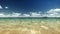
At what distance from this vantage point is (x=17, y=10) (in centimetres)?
439

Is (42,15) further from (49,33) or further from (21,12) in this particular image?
(49,33)

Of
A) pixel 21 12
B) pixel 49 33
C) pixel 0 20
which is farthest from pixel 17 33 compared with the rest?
pixel 0 20

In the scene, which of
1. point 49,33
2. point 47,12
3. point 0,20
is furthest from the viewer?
point 0,20

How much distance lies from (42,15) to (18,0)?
98 cm

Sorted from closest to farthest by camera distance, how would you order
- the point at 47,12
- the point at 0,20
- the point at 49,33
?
the point at 49,33 → the point at 47,12 → the point at 0,20

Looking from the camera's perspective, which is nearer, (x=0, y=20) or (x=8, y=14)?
(x=8, y=14)

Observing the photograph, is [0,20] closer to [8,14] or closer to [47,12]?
[8,14]

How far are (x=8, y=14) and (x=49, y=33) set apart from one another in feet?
5.77

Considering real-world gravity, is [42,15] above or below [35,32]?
→ above

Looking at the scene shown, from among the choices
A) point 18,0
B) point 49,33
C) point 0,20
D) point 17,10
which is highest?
point 18,0

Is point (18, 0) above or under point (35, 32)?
above

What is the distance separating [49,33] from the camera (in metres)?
3.32

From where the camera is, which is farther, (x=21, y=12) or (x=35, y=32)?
(x=21, y=12)

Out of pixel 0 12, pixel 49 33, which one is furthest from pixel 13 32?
pixel 0 12
